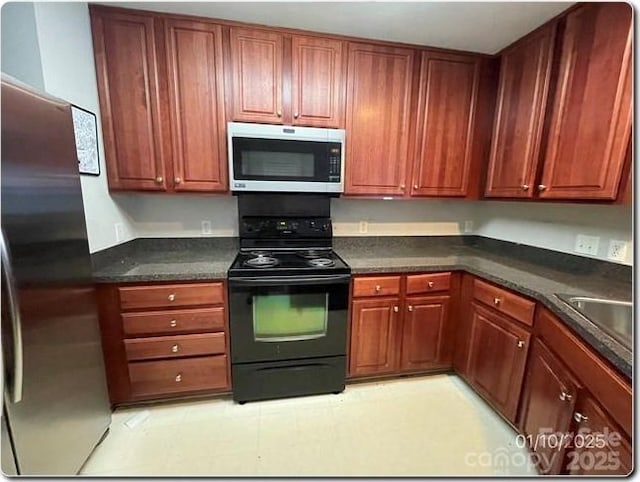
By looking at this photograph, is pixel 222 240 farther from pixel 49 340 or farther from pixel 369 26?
pixel 369 26

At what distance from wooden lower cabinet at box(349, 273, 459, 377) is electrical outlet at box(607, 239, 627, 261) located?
0.79m

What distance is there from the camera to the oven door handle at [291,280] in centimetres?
166

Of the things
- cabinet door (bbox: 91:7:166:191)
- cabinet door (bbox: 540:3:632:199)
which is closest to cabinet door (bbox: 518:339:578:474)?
cabinet door (bbox: 540:3:632:199)

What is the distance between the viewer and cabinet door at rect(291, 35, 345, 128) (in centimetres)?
181

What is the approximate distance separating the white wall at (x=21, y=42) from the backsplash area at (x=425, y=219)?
0.73m

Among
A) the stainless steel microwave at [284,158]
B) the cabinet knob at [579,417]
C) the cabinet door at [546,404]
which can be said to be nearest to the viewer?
the cabinet knob at [579,417]

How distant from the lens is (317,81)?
185cm

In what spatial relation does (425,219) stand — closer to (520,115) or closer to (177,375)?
(520,115)

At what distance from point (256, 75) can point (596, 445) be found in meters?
2.28

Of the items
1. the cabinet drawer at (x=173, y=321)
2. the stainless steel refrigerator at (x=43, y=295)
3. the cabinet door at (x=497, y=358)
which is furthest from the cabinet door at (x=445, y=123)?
the stainless steel refrigerator at (x=43, y=295)

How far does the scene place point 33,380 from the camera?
100 centimetres

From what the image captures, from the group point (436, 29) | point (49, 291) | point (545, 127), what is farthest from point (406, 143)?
point (49, 291)

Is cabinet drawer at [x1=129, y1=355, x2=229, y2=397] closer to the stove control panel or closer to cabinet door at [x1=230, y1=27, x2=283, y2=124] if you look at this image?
the stove control panel

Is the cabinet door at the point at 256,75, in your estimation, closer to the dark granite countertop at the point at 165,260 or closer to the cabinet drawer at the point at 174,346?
the dark granite countertop at the point at 165,260
